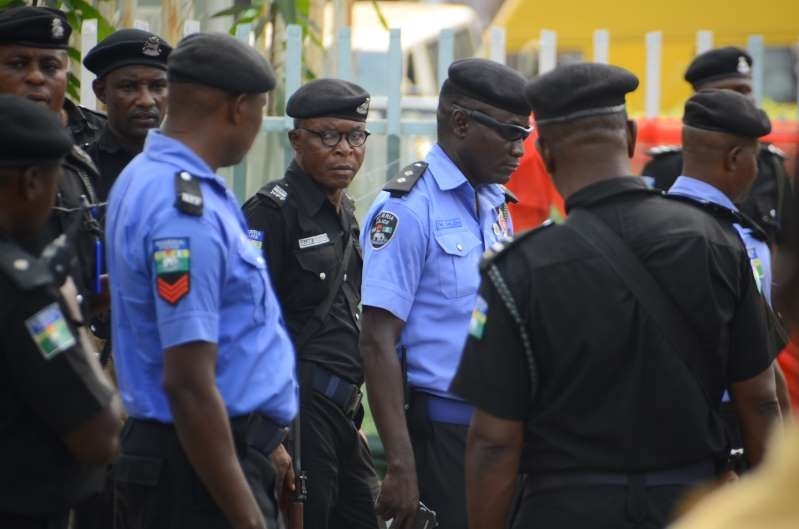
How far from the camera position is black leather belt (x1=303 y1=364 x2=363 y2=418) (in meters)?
5.41

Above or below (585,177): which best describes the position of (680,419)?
below

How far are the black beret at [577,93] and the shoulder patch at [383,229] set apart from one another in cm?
124

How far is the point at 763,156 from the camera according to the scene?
6617 millimetres

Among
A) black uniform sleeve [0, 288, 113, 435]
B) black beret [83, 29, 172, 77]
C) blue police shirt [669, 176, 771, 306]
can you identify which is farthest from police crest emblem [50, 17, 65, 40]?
blue police shirt [669, 176, 771, 306]

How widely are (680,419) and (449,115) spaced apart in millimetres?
1839

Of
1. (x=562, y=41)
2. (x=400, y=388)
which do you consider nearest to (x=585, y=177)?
(x=400, y=388)

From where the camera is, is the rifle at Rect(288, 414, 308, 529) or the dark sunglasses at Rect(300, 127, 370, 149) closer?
the rifle at Rect(288, 414, 308, 529)

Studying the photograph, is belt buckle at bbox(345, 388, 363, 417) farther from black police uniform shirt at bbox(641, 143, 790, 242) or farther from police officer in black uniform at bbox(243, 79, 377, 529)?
black police uniform shirt at bbox(641, 143, 790, 242)

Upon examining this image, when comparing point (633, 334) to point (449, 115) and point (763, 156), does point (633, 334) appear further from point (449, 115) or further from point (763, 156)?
point (763, 156)

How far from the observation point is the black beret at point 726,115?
504cm

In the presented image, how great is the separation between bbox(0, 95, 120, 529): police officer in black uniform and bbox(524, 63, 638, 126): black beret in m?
1.21

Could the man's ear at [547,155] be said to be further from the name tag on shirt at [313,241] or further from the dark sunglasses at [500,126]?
the name tag on shirt at [313,241]

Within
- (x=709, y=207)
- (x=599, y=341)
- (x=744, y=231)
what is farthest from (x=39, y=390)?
(x=744, y=231)

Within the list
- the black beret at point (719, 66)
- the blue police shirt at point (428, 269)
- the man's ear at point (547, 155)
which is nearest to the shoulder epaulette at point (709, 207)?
the man's ear at point (547, 155)
